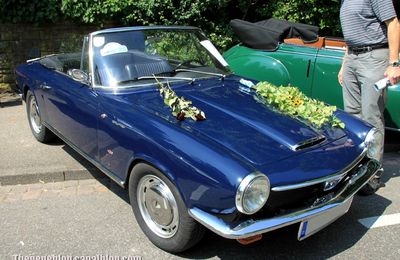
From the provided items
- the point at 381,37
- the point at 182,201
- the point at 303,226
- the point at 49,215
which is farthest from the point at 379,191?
the point at 49,215

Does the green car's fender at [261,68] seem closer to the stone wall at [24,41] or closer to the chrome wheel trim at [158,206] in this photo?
the chrome wheel trim at [158,206]

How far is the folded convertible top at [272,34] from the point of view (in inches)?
230

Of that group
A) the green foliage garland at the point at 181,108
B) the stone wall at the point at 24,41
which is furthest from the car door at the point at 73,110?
the stone wall at the point at 24,41

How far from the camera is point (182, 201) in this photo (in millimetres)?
2803

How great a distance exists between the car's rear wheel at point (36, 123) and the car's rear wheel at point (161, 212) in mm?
2196

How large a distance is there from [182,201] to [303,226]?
795mm

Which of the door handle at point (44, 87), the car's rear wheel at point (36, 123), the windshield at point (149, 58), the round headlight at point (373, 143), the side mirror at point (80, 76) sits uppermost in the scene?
the windshield at point (149, 58)

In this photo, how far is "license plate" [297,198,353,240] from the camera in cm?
281

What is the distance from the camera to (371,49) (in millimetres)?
4031

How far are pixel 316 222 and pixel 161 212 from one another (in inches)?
41.8

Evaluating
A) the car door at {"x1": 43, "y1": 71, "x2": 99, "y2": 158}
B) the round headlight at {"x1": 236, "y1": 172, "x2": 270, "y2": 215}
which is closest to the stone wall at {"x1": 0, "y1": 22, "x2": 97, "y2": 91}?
the car door at {"x1": 43, "y1": 71, "x2": 99, "y2": 158}

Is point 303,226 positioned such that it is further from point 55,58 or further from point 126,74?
point 55,58

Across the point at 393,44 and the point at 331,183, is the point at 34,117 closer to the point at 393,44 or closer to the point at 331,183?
the point at 331,183

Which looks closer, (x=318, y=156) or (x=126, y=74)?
(x=318, y=156)
